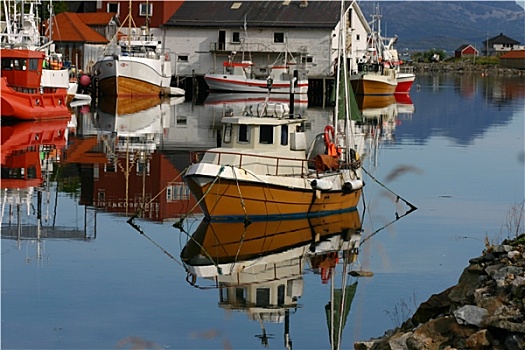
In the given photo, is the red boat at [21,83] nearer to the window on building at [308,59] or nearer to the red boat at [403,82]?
the window on building at [308,59]

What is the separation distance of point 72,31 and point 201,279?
53602mm

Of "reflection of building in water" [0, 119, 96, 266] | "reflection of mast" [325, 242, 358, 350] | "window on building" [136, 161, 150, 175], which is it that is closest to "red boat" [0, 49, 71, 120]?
"reflection of building in water" [0, 119, 96, 266]

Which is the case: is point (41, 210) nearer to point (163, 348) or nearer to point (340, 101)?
point (340, 101)

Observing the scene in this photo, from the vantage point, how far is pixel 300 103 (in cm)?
5912

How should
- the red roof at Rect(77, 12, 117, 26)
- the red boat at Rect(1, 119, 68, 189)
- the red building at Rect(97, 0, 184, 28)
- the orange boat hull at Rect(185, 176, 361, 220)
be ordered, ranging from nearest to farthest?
1. the orange boat hull at Rect(185, 176, 361, 220)
2. the red boat at Rect(1, 119, 68, 189)
3. the red roof at Rect(77, 12, 117, 26)
4. the red building at Rect(97, 0, 184, 28)

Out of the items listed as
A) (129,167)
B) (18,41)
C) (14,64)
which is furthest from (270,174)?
(18,41)

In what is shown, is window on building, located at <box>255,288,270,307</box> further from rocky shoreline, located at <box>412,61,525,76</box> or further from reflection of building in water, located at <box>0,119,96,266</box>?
rocky shoreline, located at <box>412,61,525,76</box>

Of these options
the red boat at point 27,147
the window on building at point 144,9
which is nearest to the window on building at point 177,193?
the red boat at point 27,147

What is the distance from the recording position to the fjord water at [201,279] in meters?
12.7

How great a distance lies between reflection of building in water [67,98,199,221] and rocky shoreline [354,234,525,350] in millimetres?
10357

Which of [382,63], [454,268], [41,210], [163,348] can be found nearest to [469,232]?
[454,268]

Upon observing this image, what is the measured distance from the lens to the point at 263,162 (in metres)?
20.5

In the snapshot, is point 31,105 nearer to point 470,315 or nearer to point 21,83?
point 21,83

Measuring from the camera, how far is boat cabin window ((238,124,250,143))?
68.8 feet
